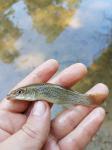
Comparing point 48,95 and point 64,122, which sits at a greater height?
point 48,95

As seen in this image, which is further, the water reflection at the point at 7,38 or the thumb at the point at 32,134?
the water reflection at the point at 7,38

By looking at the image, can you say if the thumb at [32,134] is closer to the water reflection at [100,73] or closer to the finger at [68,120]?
the finger at [68,120]

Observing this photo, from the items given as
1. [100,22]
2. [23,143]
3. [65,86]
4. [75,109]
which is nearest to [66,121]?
[75,109]

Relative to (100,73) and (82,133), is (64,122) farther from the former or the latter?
(100,73)

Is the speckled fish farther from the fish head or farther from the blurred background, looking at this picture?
the blurred background

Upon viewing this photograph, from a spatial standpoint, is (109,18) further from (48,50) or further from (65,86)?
(65,86)

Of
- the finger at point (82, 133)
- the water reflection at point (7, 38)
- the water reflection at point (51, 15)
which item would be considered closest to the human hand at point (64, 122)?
the finger at point (82, 133)

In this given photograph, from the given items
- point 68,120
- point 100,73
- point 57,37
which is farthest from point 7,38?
point 68,120
